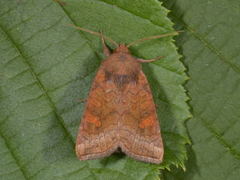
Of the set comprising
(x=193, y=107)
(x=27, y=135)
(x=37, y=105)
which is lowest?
(x=27, y=135)

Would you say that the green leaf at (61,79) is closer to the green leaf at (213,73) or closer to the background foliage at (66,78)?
the background foliage at (66,78)

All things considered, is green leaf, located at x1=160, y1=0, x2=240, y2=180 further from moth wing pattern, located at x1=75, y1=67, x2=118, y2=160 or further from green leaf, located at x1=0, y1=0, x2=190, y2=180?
moth wing pattern, located at x1=75, y1=67, x2=118, y2=160

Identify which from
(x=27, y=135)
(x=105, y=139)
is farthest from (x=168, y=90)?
(x=27, y=135)

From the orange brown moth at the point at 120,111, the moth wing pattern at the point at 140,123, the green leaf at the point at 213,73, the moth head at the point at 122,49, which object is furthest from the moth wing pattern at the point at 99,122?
the green leaf at the point at 213,73

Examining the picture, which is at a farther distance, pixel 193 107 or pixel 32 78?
pixel 193 107

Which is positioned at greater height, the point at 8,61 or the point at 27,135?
the point at 8,61

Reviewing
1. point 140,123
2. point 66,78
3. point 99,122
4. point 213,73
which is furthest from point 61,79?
point 213,73

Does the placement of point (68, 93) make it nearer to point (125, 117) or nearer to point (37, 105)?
point (37, 105)

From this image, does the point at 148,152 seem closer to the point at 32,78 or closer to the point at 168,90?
the point at 168,90
